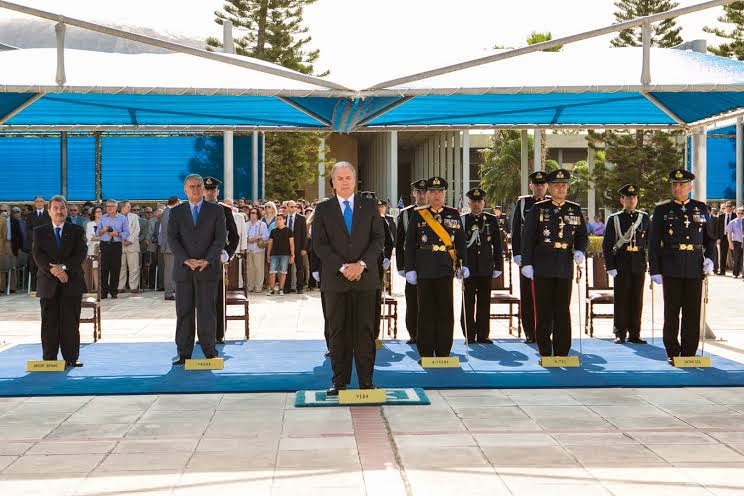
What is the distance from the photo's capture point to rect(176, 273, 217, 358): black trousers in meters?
10.0

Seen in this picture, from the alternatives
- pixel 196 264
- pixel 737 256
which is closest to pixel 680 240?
pixel 196 264

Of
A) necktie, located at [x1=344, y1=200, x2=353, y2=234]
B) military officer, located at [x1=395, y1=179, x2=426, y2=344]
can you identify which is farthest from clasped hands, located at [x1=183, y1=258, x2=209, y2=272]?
necktie, located at [x1=344, y1=200, x2=353, y2=234]

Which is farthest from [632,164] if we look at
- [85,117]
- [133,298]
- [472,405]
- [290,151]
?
[472,405]

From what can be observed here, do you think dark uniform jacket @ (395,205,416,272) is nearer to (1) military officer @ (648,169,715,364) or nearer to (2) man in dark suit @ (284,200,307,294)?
(1) military officer @ (648,169,715,364)

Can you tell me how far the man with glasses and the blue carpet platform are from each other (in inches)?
505

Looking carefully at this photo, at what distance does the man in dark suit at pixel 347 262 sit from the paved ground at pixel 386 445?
0.55 metres

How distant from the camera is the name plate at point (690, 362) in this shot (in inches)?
387

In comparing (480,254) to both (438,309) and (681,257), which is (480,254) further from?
(681,257)

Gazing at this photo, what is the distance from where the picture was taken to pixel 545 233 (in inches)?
395

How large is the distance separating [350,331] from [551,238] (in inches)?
106

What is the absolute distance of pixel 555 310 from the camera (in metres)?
10.0

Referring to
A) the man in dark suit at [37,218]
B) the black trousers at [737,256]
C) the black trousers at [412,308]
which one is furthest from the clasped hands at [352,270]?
the black trousers at [737,256]

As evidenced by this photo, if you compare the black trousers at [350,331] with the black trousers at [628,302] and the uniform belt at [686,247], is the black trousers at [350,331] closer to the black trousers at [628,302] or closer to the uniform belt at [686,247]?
the uniform belt at [686,247]

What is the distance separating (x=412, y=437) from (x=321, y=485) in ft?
4.38
